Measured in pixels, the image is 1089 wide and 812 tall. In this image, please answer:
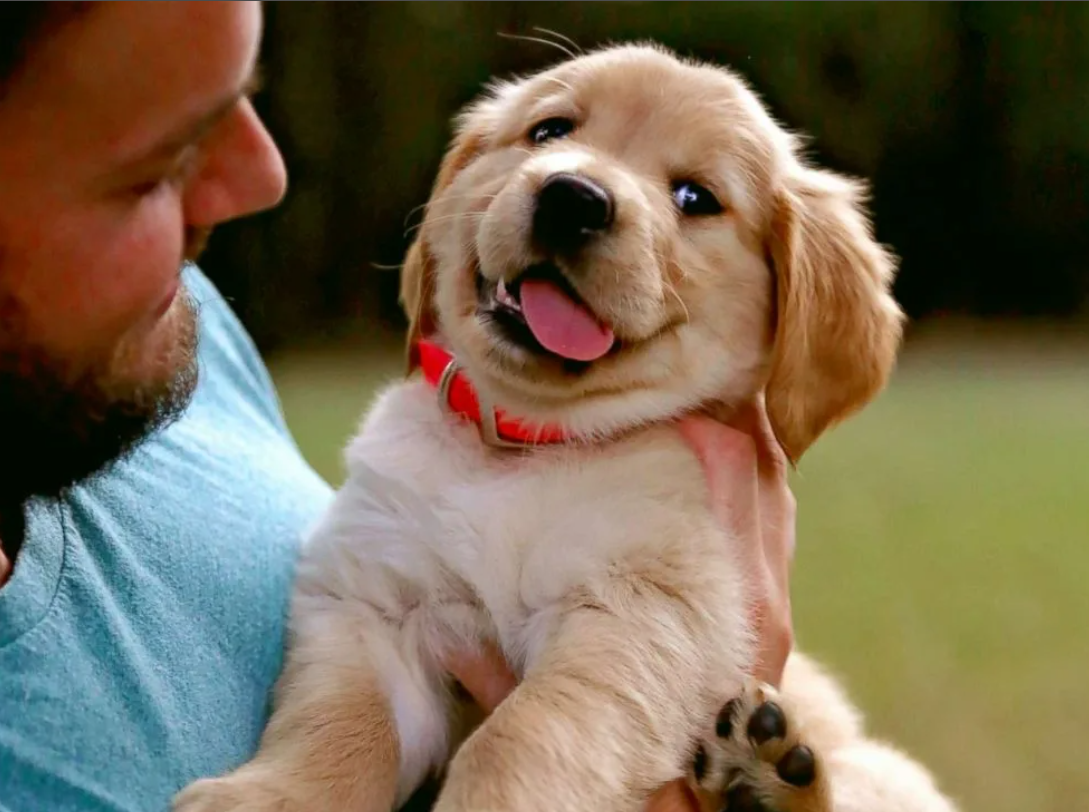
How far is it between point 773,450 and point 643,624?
0.51 meters

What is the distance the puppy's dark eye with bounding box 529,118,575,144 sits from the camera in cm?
179

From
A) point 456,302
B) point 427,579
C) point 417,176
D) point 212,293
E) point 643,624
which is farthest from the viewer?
point 417,176

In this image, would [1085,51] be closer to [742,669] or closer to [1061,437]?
[1061,437]

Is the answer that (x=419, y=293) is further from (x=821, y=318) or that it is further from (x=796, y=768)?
(x=796, y=768)

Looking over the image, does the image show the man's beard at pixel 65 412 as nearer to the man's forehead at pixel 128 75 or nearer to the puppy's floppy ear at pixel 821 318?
the man's forehead at pixel 128 75

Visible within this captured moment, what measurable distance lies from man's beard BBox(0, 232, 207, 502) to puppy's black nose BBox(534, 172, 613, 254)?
0.42m

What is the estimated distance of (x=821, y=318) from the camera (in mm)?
1685

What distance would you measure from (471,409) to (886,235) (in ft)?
15.2

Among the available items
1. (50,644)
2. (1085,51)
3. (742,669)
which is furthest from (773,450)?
(1085,51)

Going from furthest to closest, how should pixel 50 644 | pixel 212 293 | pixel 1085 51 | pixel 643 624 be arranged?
pixel 1085 51
pixel 212 293
pixel 643 624
pixel 50 644

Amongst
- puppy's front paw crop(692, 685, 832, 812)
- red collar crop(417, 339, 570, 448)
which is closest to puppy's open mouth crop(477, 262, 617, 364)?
red collar crop(417, 339, 570, 448)

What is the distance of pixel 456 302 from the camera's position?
1.71m

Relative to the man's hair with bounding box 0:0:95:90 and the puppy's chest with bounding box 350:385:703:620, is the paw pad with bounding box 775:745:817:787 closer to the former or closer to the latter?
the puppy's chest with bounding box 350:385:703:620

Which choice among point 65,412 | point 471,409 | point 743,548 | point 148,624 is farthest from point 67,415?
point 743,548
